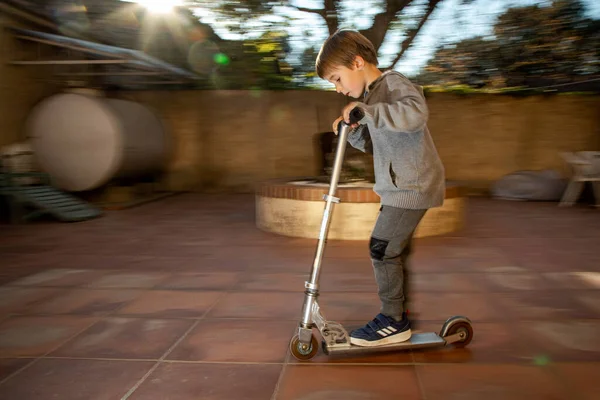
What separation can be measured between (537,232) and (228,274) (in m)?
3.80

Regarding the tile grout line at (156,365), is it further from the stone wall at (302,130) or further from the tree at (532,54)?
the stone wall at (302,130)

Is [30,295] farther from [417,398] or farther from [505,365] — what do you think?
[505,365]

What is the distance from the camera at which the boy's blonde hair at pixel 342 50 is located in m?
2.34

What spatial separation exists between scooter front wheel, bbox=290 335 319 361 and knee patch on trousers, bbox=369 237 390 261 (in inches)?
19.5

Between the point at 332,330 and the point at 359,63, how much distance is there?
123 centimetres

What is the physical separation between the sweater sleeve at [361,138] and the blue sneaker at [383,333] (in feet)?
2.69

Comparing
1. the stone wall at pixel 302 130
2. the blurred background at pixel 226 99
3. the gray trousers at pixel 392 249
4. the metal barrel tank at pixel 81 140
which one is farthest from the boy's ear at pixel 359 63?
the stone wall at pixel 302 130

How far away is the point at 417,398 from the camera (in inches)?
85.1

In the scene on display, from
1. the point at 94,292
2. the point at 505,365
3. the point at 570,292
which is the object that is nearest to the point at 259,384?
the point at 505,365

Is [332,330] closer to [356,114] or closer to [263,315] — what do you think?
→ [263,315]

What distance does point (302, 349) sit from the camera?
99.2 inches

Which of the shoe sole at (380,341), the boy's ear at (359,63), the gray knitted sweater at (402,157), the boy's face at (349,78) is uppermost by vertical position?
the boy's ear at (359,63)

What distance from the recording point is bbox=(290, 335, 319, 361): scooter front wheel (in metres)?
2.52

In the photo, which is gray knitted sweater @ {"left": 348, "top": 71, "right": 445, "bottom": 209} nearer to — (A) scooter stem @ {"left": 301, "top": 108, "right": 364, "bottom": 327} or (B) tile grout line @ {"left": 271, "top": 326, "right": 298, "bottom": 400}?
(A) scooter stem @ {"left": 301, "top": 108, "right": 364, "bottom": 327}
